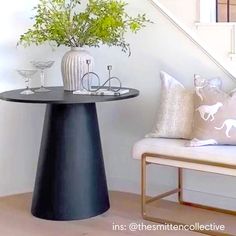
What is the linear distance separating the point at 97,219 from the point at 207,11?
60.0 inches

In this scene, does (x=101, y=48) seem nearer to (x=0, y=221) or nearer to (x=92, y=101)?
(x=92, y=101)

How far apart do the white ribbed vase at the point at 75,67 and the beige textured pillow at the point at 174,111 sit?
0.51 metres

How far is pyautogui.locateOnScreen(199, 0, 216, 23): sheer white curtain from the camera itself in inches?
131

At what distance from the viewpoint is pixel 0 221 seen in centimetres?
315

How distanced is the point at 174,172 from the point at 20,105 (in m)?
1.21

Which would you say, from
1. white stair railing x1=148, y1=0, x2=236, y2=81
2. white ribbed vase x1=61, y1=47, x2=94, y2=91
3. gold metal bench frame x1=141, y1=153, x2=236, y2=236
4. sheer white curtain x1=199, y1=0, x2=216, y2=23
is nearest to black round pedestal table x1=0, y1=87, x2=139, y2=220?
white ribbed vase x1=61, y1=47, x2=94, y2=91

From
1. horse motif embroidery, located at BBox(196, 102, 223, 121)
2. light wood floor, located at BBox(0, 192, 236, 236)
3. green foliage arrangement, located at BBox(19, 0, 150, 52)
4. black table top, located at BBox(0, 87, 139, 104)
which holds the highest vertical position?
green foliage arrangement, located at BBox(19, 0, 150, 52)

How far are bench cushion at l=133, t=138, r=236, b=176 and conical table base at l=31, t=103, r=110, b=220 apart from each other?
318 millimetres

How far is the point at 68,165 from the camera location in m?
3.11

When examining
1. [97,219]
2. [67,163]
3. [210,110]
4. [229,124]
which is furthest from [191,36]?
[97,219]

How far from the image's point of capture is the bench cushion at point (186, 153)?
9.09ft

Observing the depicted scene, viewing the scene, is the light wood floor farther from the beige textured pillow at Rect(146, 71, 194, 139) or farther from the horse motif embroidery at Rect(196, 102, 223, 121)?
the horse motif embroidery at Rect(196, 102, 223, 121)

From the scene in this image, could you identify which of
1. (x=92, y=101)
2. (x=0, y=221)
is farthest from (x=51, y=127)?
(x=0, y=221)

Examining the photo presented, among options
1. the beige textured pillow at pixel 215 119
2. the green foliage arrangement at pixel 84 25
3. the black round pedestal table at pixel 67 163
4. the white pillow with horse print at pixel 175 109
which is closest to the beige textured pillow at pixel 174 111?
the white pillow with horse print at pixel 175 109
